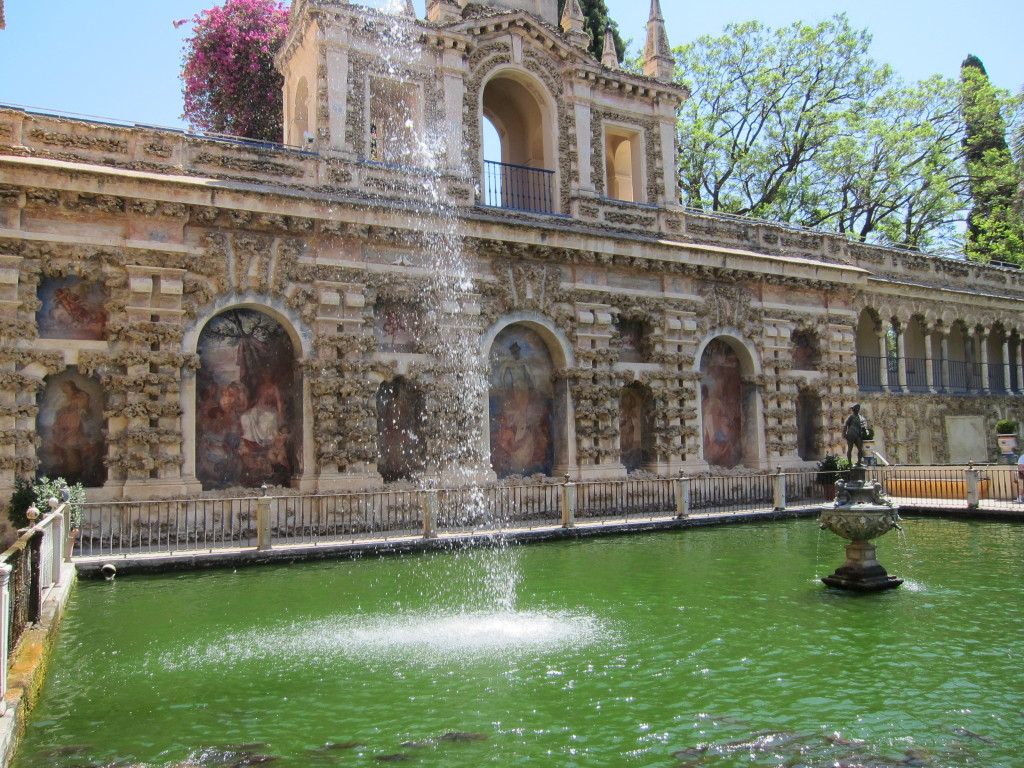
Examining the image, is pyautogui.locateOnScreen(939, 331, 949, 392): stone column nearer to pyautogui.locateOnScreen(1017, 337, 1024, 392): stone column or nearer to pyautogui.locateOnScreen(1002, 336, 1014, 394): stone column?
pyautogui.locateOnScreen(1002, 336, 1014, 394): stone column

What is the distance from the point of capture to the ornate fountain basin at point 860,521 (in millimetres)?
10562

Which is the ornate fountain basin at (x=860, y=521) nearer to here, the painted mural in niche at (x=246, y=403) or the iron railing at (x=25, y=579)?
the iron railing at (x=25, y=579)

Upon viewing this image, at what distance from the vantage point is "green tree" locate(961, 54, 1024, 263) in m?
35.3

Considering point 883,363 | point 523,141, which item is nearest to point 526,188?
point 523,141

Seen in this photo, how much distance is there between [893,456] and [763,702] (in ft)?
76.6

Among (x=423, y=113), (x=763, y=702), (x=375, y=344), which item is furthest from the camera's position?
(x=423, y=113)

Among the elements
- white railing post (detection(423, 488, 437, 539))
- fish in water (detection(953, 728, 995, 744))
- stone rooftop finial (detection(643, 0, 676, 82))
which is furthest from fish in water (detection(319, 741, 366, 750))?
stone rooftop finial (detection(643, 0, 676, 82))

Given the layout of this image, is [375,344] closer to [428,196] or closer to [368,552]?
[428,196]

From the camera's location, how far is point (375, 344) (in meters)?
18.0

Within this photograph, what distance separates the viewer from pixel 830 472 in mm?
21562

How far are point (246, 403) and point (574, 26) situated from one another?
525 inches

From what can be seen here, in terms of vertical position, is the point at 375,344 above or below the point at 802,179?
below

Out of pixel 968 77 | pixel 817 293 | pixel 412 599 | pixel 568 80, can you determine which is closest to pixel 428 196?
pixel 568 80

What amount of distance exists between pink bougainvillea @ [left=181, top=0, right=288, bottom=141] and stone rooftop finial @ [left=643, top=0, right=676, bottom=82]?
38.6 feet
